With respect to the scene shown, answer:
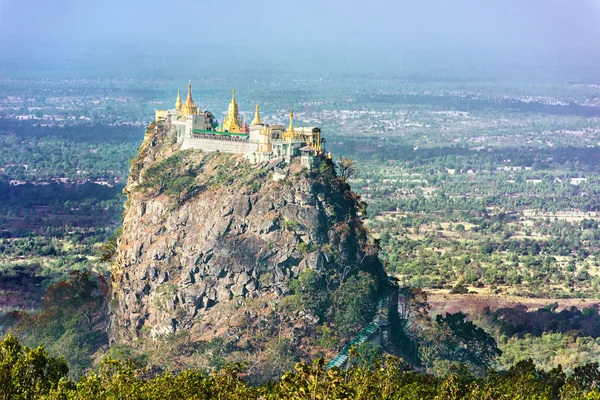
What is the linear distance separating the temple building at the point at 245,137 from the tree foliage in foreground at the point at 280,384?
14345 mm

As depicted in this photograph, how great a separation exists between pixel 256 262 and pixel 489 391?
1615 centimetres

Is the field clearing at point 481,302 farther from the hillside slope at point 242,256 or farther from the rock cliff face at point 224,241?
the hillside slope at point 242,256

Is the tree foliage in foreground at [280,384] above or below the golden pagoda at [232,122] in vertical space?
below

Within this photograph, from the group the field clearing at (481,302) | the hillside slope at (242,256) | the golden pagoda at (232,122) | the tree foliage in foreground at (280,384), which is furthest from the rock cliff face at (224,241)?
the tree foliage in foreground at (280,384)

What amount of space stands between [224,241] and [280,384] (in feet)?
51.1

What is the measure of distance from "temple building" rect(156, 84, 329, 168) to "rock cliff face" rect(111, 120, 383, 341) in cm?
58

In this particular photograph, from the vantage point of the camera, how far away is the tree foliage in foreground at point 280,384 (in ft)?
130

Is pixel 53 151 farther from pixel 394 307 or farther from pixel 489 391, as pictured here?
pixel 489 391

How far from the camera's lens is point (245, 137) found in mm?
62438

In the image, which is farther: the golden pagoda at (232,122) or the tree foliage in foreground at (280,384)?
the golden pagoda at (232,122)

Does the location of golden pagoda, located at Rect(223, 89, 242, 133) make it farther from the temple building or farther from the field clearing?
the field clearing

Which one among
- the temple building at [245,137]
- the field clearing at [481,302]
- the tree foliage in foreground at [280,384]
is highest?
the temple building at [245,137]

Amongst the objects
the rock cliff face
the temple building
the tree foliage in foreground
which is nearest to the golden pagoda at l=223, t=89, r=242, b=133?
the temple building

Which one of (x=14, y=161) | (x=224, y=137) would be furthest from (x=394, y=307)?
(x=14, y=161)
